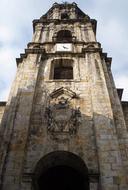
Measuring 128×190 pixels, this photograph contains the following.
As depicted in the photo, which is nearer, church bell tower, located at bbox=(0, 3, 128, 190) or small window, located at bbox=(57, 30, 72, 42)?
church bell tower, located at bbox=(0, 3, 128, 190)

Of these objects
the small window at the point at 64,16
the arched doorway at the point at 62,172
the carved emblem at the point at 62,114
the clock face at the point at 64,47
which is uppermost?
the small window at the point at 64,16

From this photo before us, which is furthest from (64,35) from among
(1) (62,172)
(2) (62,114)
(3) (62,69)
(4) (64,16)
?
(1) (62,172)

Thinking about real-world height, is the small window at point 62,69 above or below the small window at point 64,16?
below

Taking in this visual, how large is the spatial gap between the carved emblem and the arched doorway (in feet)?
3.27

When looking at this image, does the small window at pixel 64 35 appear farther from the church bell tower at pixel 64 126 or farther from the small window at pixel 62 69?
the small window at pixel 62 69

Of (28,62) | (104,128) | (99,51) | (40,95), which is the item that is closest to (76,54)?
(99,51)

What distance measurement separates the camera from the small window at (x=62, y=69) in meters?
16.0

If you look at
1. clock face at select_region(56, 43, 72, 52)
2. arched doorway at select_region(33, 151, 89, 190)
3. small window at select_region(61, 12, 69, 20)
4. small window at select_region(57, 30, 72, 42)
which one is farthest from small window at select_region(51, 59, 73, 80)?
small window at select_region(61, 12, 69, 20)

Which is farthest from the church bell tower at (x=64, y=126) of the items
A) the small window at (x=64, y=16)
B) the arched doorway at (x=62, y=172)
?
the small window at (x=64, y=16)

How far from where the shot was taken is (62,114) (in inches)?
483

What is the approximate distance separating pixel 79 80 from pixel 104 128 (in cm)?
390

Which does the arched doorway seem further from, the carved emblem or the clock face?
the clock face

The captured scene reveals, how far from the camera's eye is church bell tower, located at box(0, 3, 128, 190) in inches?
393

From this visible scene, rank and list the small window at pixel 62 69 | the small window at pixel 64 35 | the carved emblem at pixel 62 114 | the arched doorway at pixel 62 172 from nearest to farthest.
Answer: the arched doorway at pixel 62 172 → the carved emblem at pixel 62 114 → the small window at pixel 62 69 → the small window at pixel 64 35
